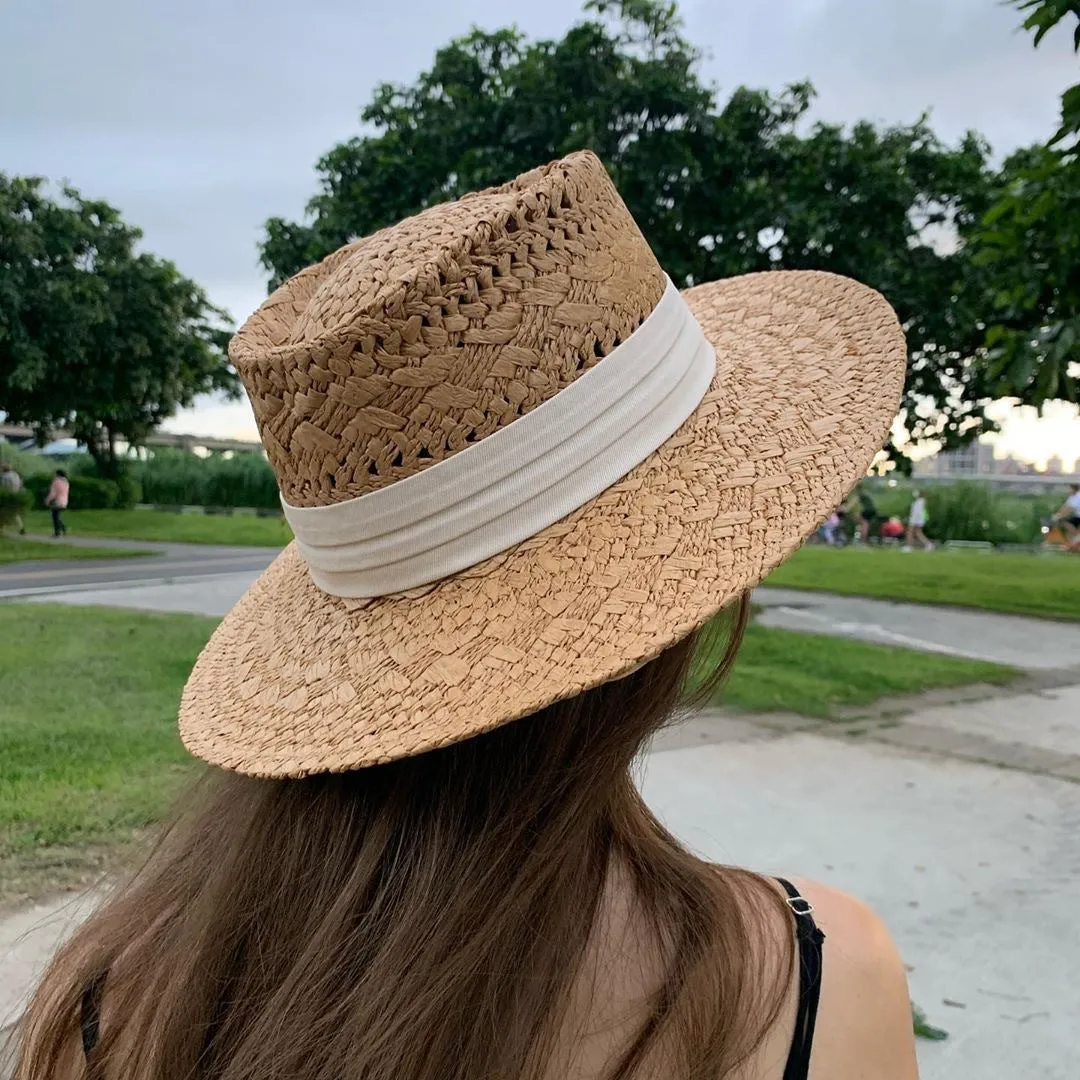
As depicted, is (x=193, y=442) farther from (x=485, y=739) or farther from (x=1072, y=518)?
(x=485, y=739)

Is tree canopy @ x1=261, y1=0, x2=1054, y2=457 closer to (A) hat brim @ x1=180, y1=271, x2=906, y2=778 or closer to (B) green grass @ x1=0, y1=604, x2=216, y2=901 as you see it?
(B) green grass @ x1=0, y1=604, x2=216, y2=901

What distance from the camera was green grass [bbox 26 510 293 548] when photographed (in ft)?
62.7

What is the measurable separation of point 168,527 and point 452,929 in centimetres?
2205

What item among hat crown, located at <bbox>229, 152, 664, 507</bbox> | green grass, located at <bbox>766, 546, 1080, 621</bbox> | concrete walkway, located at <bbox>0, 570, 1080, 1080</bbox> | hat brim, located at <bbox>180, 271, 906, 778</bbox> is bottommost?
concrete walkway, located at <bbox>0, 570, 1080, 1080</bbox>

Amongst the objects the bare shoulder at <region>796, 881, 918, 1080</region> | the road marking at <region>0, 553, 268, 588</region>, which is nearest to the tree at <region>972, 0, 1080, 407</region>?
the bare shoulder at <region>796, 881, 918, 1080</region>

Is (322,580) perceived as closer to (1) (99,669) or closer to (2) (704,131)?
(1) (99,669)

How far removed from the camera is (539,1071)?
895 millimetres

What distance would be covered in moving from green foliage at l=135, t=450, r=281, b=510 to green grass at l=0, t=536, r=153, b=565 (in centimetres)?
1369

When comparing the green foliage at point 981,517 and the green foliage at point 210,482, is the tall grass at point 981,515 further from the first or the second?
the green foliage at point 210,482

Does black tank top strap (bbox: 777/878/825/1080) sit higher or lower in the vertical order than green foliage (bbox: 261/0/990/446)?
lower

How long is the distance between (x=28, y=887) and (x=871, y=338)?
2.85m

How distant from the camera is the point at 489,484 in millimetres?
1008

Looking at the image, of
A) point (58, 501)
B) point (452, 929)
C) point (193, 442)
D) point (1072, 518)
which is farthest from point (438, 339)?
point (193, 442)

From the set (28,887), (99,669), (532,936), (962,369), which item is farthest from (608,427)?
(962,369)
